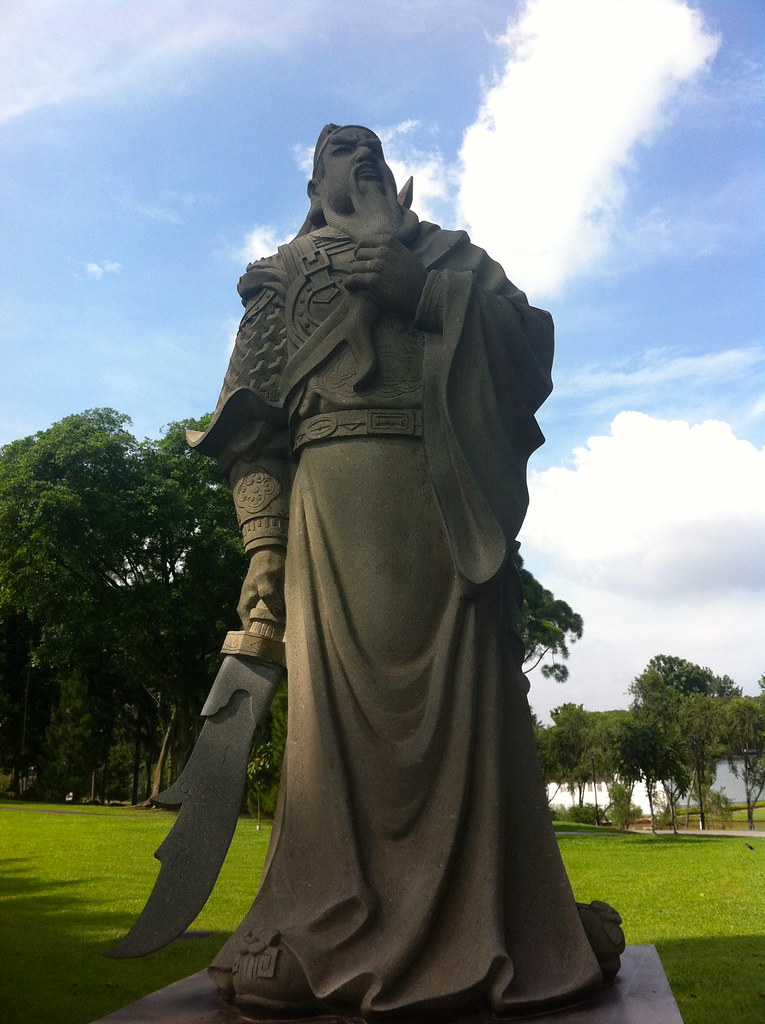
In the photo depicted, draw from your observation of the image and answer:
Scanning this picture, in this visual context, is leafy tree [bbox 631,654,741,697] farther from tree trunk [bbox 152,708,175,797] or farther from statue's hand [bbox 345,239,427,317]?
statue's hand [bbox 345,239,427,317]

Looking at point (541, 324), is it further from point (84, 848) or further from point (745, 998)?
point (84, 848)

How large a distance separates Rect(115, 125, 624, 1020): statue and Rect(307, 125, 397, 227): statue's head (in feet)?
0.04

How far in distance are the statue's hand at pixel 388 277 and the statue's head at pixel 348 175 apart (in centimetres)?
52

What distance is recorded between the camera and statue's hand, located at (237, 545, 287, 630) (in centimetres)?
401

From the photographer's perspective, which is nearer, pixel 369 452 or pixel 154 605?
pixel 369 452

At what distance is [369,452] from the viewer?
3910mm

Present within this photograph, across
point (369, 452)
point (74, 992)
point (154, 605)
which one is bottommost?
point (74, 992)

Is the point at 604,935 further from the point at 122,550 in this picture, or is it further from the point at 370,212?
the point at 122,550

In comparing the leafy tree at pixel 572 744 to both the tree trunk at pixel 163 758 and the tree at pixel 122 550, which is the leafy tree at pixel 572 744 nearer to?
the tree trunk at pixel 163 758

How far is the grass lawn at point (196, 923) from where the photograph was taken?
607cm

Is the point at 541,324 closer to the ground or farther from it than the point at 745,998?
farther from it

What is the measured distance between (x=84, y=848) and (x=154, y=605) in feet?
34.8

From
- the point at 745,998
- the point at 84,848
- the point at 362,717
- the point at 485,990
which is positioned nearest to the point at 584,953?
the point at 485,990

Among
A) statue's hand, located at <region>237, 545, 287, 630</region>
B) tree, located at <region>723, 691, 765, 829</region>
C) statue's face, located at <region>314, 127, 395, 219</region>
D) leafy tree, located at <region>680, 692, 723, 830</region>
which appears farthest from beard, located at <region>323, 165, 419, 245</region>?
tree, located at <region>723, 691, 765, 829</region>
